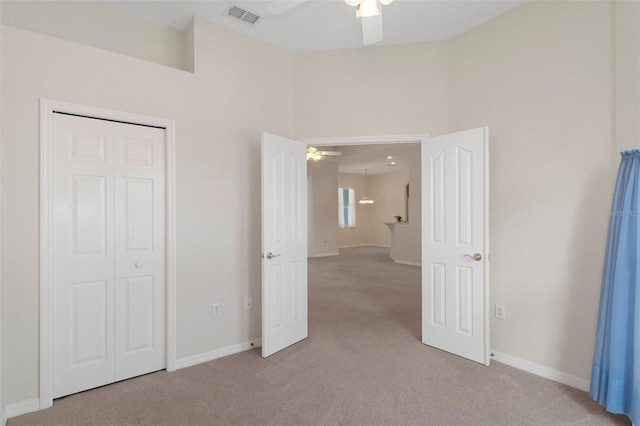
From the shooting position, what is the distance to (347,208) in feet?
43.5

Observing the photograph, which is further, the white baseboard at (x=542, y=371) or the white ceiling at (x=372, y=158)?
the white ceiling at (x=372, y=158)

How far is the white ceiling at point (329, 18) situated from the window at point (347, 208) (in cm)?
975

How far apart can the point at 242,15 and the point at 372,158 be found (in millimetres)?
7133

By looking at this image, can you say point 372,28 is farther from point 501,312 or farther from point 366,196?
point 366,196

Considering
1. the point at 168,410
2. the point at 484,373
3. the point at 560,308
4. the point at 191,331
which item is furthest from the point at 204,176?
the point at 560,308

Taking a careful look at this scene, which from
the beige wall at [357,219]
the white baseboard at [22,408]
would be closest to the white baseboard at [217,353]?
the white baseboard at [22,408]

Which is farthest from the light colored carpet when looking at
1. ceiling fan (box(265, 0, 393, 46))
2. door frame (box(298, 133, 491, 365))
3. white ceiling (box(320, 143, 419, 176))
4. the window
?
the window

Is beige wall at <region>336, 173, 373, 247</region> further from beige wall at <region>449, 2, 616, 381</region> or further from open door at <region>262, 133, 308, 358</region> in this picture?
beige wall at <region>449, 2, 616, 381</region>

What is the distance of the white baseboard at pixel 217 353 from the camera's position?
9.61ft

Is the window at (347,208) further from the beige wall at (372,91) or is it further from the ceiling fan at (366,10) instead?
the ceiling fan at (366,10)

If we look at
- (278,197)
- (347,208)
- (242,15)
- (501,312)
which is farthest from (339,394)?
(347,208)

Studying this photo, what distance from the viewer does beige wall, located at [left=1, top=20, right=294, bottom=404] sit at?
226cm

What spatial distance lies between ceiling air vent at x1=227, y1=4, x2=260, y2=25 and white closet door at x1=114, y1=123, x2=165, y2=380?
48.8 inches

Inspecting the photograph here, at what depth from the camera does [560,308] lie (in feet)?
8.73
